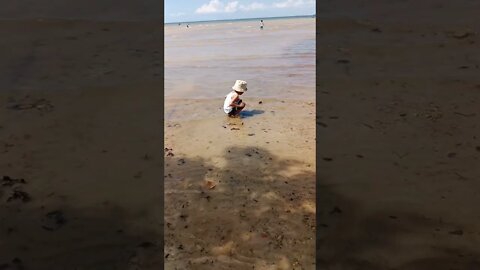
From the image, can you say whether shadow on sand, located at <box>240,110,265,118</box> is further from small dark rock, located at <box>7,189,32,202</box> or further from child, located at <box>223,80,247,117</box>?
small dark rock, located at <box>7,189,32,202</box>

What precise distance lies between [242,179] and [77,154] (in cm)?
125

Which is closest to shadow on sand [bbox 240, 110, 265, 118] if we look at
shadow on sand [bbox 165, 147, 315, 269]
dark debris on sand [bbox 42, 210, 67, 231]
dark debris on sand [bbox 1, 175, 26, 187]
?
shadow on sand [bbox 165, 147, 315, 269]

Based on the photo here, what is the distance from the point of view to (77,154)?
302 centimetres

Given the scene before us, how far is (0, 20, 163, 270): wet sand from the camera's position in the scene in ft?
7.14

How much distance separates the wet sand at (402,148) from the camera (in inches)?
83.1

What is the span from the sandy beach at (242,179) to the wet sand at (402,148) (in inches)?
7.5

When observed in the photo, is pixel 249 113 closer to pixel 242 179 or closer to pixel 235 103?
pixel 235 103

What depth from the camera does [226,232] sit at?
2.34 metres

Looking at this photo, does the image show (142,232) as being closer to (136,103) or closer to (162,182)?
(162,182)

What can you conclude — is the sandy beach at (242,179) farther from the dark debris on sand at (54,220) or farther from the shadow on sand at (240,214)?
→ the dark debris on sand at (54,220)

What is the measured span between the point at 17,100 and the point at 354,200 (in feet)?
10.3

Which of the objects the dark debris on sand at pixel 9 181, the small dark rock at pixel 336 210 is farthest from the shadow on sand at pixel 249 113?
the dark debris on sand at pixel 9 181

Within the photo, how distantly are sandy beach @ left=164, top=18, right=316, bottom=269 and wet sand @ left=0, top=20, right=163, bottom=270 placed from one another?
0.69ft


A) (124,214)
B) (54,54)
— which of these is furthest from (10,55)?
(124,214)
